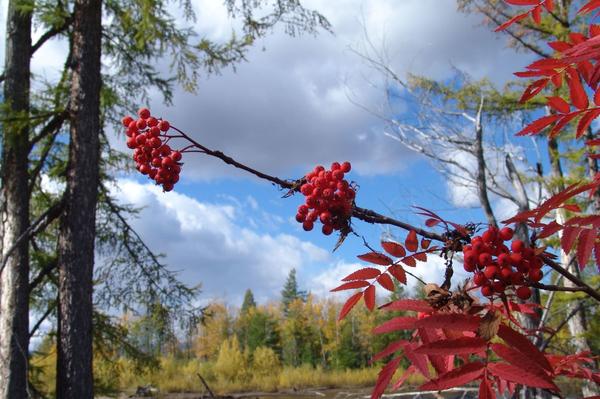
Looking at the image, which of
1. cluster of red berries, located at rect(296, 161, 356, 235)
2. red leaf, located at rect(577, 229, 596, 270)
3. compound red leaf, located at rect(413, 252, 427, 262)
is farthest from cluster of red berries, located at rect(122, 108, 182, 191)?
red leaf, located at rect(577, 229, 596, 270)

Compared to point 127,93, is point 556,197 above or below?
below

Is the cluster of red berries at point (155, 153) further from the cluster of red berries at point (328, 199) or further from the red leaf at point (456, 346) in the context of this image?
the red leaf at point (456, 346)

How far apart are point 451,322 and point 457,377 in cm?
8

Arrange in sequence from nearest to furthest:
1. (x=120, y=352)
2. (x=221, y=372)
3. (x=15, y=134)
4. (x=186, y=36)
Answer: (x=15, y=134) < (x=186, y=36) < (x=120, y=352) < (x=221, y=372)

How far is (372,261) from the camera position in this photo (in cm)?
98

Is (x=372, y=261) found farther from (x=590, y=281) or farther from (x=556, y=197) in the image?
(x=590, y=281)

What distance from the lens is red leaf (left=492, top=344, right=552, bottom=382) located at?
62 cm

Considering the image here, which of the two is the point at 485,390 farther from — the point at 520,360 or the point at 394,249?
the point at 394,249

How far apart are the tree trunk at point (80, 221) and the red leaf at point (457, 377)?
5.25 meters

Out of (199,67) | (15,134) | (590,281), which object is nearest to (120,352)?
(15,134)

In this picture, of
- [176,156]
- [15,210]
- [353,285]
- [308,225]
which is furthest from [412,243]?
[15,210]

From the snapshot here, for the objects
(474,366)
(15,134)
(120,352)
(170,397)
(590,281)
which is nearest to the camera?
(474,366)

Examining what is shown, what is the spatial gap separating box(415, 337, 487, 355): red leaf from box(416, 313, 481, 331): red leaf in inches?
0.6

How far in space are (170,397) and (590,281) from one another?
1462 cm
